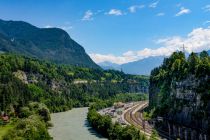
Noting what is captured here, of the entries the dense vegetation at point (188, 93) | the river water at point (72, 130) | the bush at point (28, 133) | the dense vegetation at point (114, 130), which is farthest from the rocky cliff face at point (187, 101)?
the bush at point (28, 133)

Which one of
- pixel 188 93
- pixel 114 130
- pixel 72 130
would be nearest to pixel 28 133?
pixel 114 130

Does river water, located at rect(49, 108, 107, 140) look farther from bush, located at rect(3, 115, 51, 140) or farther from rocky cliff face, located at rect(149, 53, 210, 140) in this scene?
rocky cliff face, located at rect(149, 53, 210, 140)

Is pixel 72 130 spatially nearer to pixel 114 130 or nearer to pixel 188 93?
pixel 114 130

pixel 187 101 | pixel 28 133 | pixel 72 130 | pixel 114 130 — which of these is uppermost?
pixel 187 101

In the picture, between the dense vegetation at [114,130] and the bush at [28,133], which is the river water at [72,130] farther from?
the bush at [28,133]

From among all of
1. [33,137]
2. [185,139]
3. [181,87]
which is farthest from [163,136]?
[33,137]

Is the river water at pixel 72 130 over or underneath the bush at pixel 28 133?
underneath

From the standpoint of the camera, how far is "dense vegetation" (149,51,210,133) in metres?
118

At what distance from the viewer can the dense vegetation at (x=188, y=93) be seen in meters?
118

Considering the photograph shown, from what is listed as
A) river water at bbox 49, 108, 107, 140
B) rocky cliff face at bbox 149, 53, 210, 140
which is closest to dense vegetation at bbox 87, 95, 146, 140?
river water at bbox 49, 108, 107, 140

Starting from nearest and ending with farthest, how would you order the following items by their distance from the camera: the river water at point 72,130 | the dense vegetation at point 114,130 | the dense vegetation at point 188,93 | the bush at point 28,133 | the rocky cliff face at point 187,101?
the dense vegetation at point 114,130 → the bush at point 28,133 → the rocky cliff face at point 187,101 → the dense vegetation at point 188,93 → the river water at point 72,130

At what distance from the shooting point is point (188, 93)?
133m

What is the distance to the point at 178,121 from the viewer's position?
138 metres


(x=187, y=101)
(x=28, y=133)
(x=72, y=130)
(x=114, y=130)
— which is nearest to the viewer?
(x=28, y=133)
